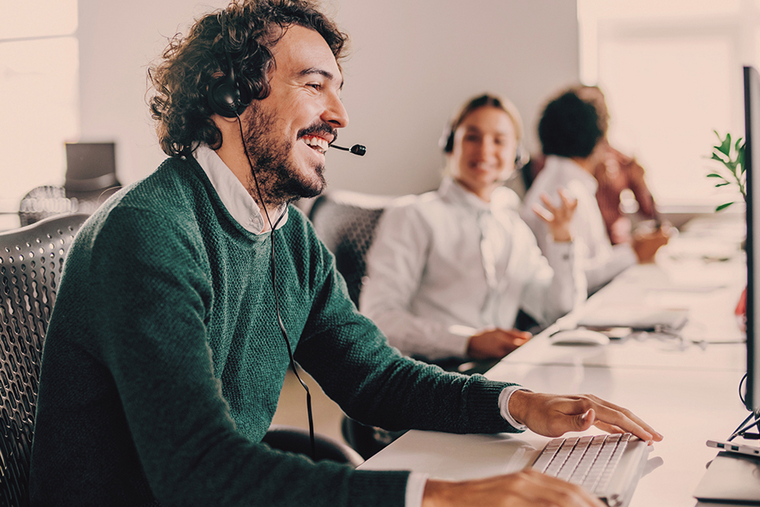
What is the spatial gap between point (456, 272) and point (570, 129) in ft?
4.90

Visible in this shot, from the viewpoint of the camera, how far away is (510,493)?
0.58 meters

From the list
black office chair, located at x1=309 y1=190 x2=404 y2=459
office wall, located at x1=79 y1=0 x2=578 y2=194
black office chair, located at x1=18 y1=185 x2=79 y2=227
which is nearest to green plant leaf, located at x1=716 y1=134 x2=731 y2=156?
black office chair, located at x1=309 y1=190 x2=404 y2=459

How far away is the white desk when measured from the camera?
78 centimetres

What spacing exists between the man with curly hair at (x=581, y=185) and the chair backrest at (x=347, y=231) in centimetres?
88

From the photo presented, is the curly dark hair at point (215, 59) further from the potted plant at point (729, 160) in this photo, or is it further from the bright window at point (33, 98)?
the bright window at point (33, 98)

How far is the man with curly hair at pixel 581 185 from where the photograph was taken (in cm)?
262

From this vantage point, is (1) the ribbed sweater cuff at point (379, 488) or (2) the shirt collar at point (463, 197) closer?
(1) the ribbed sweater cuff at point (379, 488)

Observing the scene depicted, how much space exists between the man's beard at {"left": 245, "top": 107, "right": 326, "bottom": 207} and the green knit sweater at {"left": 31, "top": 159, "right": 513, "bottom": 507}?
0.07m

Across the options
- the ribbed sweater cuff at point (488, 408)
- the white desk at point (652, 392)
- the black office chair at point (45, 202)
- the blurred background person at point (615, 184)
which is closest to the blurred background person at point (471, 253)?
the white desk at point (652, 392)

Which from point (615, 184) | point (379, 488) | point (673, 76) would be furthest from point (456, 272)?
point (673, 76)

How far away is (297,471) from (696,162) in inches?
168

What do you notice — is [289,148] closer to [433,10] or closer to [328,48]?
[328,48]

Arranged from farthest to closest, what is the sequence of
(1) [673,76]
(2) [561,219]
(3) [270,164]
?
1. (1) [673,76]
2. (2) [561,219]
3. (3) [270,164]

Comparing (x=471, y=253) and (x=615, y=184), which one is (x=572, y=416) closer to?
(x=471, y=253)
